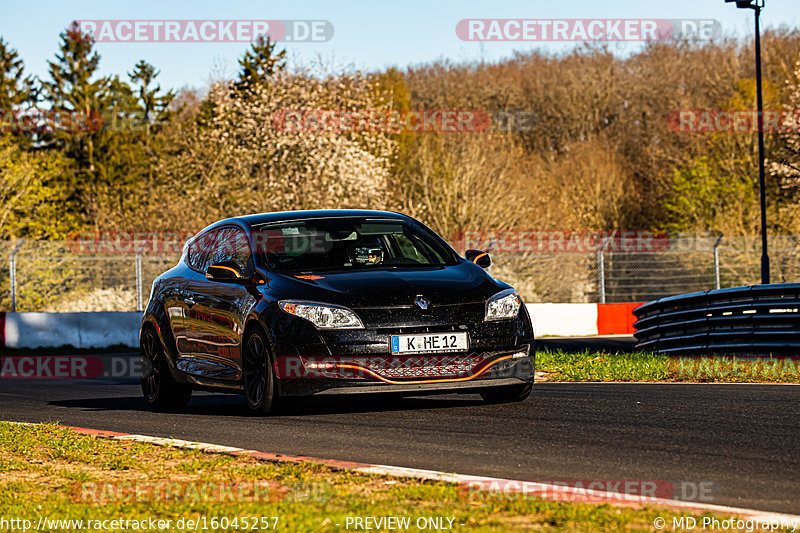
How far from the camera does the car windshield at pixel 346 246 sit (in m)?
9.95

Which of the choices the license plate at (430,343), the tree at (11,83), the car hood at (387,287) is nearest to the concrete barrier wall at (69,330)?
the car hood at (387,287)

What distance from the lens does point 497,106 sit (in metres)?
77.1

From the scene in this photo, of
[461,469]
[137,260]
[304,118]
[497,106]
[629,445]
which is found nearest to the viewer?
[461,469]

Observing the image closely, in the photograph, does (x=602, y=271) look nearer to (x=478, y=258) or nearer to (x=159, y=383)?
(x=478, y=258)

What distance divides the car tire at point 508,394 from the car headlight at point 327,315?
1502 millimetres

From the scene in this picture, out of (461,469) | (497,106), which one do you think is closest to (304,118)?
(497,106)

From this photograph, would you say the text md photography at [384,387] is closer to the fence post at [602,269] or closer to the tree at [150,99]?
the fence post at [602,269]

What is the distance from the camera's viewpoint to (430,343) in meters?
8.99

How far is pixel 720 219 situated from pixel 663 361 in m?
35.5

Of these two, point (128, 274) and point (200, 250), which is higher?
point (200, 250)

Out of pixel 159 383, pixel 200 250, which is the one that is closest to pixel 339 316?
pixel 200 250

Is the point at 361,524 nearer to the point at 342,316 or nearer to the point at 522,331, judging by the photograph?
the point at 342,316

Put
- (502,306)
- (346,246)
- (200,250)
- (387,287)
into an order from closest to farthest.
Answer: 1. (387,287)
2. (502,306)
3. (346,246)
4. (200,250)

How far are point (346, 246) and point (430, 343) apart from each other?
5.10 ft
